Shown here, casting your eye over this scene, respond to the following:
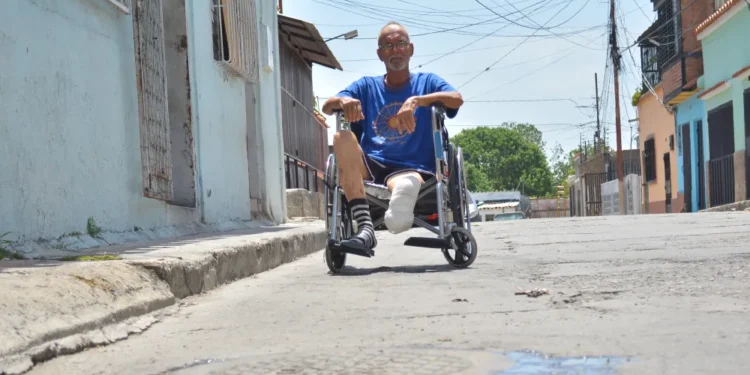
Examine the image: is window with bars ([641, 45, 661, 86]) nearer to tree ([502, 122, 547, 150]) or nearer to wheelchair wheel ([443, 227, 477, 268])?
wheelchair wheel ([443, 227, 477, 268])

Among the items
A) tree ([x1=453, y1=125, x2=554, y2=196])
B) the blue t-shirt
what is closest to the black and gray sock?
the blue t-shirt

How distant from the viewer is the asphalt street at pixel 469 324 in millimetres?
2432

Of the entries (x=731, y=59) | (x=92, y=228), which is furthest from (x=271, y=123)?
(x=731, y=59)

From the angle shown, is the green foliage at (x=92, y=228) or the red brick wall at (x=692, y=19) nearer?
the green foliage at (x=92, y=228)

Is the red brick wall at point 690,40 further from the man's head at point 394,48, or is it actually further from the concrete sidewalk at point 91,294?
the concrete sidewalk at point 91,294

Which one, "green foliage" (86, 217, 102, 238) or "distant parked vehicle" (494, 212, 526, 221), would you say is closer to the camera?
"green foliage" (86, 217, 102, 238)

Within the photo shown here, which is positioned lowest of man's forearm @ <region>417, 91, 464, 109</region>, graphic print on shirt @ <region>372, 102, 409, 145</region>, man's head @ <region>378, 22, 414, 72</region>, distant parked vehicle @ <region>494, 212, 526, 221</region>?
distant parked vehicle @ <region>494, 212, 526, 221</region>

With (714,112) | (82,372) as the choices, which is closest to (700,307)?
(82,372)

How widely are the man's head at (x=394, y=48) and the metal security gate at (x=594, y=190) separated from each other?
38.7m

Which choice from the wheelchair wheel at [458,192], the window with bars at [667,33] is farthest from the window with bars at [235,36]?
the window with bars at [667,33]

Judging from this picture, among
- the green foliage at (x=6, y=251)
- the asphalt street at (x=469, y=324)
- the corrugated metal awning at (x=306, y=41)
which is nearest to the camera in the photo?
the asphalt street at (x=469, y=324)

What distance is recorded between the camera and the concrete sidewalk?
2.80m

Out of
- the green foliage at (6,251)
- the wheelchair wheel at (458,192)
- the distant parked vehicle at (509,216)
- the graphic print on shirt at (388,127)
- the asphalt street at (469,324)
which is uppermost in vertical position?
the graphic print on shirt at (388,127)

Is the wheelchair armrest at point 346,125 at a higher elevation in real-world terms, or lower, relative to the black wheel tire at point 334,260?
higher
